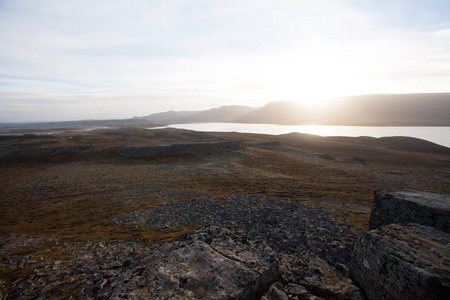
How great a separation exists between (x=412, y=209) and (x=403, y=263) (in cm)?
428

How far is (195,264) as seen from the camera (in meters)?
5.84

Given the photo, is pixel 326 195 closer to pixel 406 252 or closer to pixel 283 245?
pixel 283 245

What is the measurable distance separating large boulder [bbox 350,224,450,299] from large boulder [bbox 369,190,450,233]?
93cm

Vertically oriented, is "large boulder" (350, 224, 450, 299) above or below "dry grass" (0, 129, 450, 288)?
above

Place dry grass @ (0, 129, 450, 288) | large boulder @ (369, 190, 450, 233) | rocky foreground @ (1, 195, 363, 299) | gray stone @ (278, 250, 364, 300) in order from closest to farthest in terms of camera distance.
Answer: rocky foreground @ (1, 195, 363, 299), gray stone @ (278, 250, 364, 300), large boulder @ (369, 190, 450, 233), dry grass @ (0, 129, 450, 288)

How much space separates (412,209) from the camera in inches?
321

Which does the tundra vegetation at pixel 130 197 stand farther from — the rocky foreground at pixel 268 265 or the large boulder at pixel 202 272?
the large boulder at pixel 202 272

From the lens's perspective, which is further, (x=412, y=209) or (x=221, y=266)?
(x=412, y=209)

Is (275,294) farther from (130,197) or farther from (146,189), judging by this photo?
(146,189)

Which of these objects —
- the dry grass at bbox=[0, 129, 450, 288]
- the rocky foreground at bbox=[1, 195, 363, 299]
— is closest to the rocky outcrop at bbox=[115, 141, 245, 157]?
the dry grass at bbox=[0, 129, 450, 288]

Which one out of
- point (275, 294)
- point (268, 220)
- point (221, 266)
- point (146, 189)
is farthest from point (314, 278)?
point (146, 189)

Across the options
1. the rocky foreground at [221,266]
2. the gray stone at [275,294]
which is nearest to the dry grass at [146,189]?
the rocky foreground at [221,266]

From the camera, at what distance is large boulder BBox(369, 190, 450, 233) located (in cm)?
738

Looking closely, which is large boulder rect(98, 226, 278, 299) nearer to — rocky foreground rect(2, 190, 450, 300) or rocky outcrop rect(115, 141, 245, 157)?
rocky foreground rect(2, 190, 450, 300)
